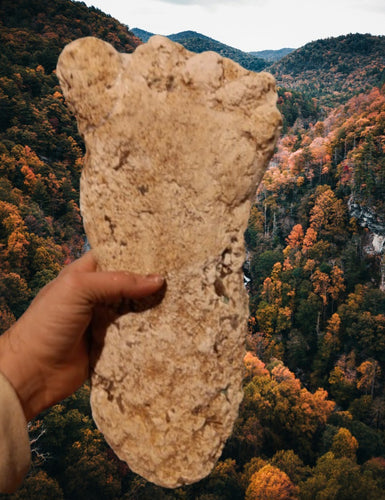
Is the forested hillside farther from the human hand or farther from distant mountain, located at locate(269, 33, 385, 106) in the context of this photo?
distant mountain, located at locate(269, 33, 385, 106)

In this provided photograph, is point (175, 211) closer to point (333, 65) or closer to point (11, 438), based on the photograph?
point (11, 438)

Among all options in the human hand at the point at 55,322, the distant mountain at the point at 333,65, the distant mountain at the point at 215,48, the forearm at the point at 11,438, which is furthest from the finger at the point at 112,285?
the distant mountain at the point at 215,48

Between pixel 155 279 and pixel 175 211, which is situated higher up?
pixel 175 211

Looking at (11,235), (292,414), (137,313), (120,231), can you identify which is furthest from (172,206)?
(292,414)

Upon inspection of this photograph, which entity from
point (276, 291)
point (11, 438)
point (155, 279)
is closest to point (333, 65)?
point (276, 291)

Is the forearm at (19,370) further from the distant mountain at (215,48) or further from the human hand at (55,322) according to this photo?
the distant mountain at (215,48)

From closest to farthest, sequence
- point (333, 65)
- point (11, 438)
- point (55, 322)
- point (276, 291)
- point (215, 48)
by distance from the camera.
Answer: point (11, 438) → point (55, 322) → point (276, 291) → point (333, 65) → point (215, 48)
